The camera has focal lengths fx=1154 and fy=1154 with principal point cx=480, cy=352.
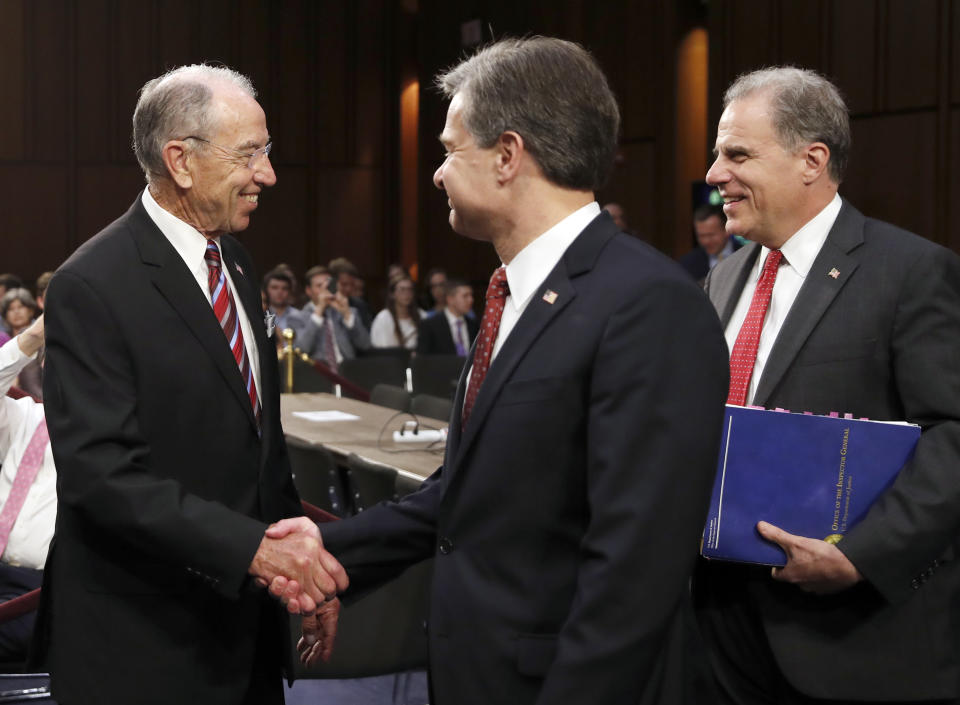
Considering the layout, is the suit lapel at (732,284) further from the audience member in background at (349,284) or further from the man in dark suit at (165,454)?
the audience member in background at (349,284)

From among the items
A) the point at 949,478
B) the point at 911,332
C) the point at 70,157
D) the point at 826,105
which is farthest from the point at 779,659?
the point at 70,157

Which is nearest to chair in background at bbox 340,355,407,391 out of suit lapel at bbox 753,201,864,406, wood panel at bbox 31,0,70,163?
suit lapel at bbox 753,201,864,406

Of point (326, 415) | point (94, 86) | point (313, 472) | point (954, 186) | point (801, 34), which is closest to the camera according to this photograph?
point (313, 472)

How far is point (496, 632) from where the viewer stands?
1.68 metres

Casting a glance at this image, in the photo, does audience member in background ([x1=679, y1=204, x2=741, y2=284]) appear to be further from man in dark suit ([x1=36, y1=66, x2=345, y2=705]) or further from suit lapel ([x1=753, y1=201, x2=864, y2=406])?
man in dark suit ([x1=36, y1=66, x2=345, y2=705])

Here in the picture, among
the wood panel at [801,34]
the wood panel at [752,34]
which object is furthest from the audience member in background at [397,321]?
the wood panel at [801,34]

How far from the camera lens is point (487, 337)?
1824 millimetres

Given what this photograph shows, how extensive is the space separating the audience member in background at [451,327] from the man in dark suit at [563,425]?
797 centimetres

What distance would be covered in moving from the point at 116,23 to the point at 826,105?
1416 cm

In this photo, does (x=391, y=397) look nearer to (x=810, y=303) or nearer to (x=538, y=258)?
(x=810, y=303)

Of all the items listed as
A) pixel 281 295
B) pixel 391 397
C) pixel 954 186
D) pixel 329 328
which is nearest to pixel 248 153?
pixel 391 397

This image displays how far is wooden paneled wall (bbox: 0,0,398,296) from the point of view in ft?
48.4

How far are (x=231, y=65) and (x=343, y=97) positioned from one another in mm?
1650

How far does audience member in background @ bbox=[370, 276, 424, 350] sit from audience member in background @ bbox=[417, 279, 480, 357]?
605mm
